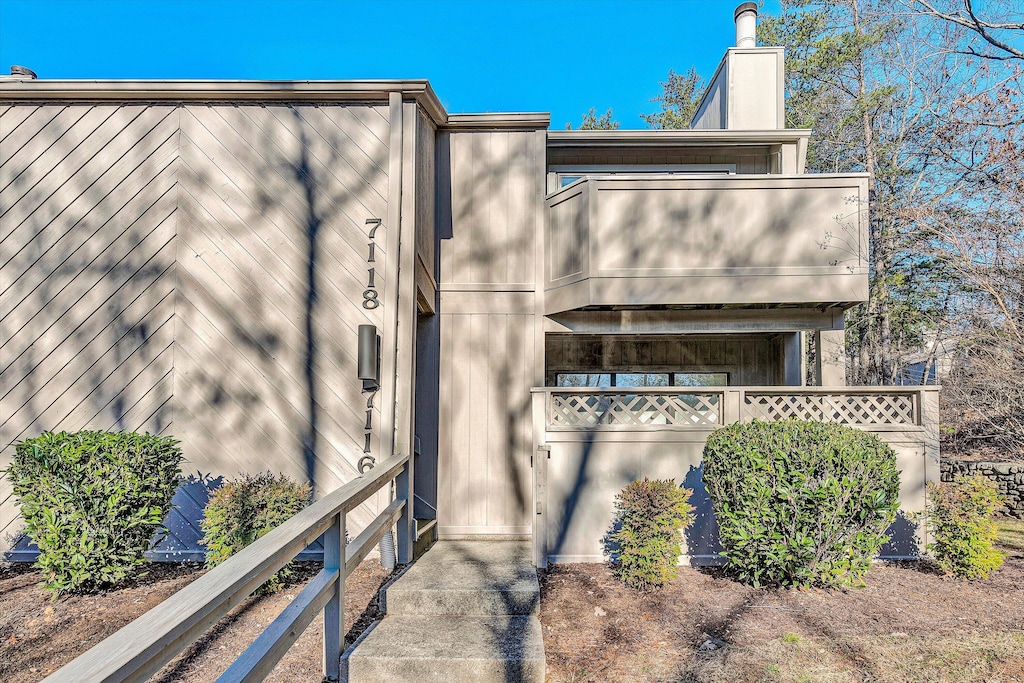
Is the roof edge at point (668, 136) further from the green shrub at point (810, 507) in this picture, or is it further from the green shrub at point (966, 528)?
the green shrub at point (966, 528)

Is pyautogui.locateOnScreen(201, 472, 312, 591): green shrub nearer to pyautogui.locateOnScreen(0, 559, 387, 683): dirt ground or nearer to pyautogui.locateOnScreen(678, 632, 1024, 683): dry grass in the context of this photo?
pyautogui.locateOnScreen(0, 559, 387, 683): dirt ground

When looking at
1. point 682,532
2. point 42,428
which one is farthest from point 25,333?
point 682,532

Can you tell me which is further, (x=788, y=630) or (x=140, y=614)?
(x=140, y=614)

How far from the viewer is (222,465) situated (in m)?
5.07

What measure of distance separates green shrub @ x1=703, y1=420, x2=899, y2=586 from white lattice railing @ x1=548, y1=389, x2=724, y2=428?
1.18m

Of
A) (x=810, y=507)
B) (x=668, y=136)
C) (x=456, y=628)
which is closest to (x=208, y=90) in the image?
(x=456, y=628)

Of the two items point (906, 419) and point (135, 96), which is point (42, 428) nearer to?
point (135, 96)

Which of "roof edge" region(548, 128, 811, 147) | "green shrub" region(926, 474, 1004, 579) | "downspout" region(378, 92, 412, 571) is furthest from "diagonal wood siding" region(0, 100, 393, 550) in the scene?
"green shrub" region(926, 474, 1004, 579)

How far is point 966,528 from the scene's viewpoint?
4.95 metres

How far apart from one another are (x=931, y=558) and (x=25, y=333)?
863cm

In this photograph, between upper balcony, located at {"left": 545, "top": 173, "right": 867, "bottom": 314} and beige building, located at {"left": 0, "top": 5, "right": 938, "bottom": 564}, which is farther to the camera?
upper balcony, located at {"left": 545, "top": 173, "right": 867, "bottom": 314}

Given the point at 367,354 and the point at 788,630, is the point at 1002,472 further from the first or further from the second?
the point at 367,354

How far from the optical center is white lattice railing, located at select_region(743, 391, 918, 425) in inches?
228

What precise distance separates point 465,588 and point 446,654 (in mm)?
791
